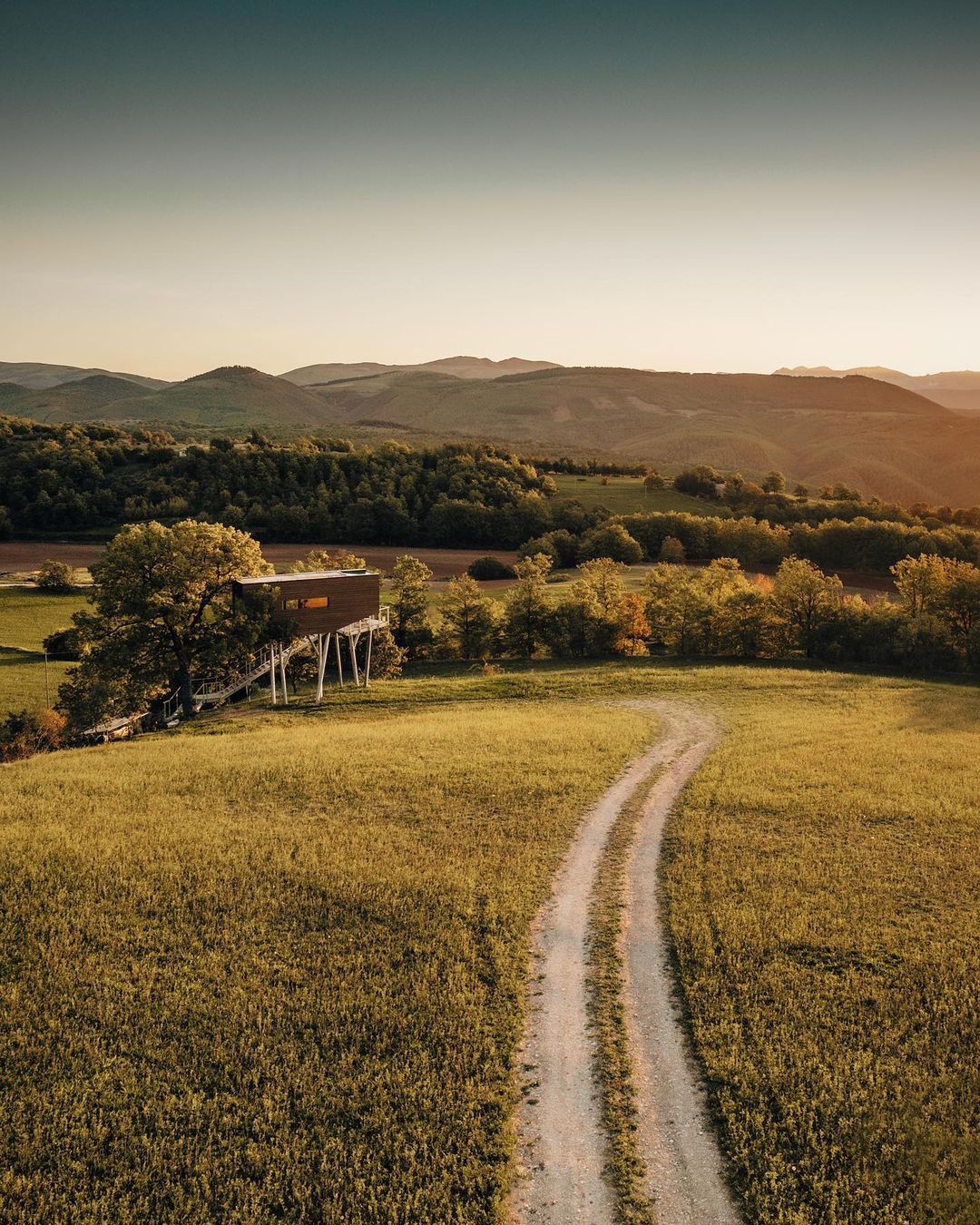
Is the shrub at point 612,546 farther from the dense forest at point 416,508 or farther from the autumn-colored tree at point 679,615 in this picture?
the autumn-colored tree at point 679,615

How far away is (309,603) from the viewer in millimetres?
48812

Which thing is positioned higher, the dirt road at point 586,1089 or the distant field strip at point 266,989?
the distant field strip at point 266,989

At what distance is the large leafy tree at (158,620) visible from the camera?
139 feet

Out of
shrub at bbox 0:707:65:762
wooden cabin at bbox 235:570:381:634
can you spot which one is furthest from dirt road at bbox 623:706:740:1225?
shrub at bbox 0:707:65:762

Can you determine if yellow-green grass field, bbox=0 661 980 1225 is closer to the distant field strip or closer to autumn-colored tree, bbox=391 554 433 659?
the distant field strip

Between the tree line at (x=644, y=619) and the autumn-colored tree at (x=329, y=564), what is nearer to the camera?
the tree line at (x=644, y=619)

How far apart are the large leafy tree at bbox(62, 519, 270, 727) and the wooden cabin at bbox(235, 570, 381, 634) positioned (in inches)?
71.7

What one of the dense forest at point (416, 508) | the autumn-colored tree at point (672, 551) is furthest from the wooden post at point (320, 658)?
the autumn-colored tree at point (672, 551)

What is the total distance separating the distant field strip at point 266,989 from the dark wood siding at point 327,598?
815 inches

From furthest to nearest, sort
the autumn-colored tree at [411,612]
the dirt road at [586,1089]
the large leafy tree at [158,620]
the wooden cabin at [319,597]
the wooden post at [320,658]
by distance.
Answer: the autumn-colored tree at [411,612], the wooden cabin at [319,597], the wooden post at [320,658], the large leafy tree at [158,620], the dirt road at [586,1089]

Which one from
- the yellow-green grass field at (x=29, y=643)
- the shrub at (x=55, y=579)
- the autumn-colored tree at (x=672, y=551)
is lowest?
the yellow-green grass field at (x=29, y=643)

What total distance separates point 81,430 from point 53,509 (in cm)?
4239

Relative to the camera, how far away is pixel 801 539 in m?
110

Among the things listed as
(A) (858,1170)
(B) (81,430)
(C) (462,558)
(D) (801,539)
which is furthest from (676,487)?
(A) (858,1170)
